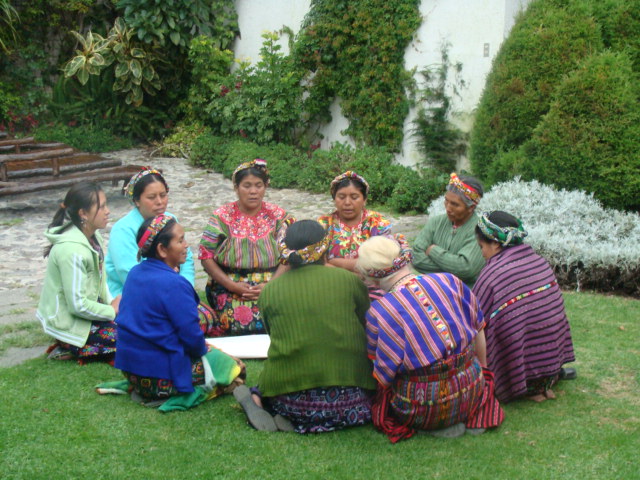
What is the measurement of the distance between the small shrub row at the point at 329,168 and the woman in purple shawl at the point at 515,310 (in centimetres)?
551

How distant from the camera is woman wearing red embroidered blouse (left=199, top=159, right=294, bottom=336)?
5.41m

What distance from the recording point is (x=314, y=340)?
3.72 m

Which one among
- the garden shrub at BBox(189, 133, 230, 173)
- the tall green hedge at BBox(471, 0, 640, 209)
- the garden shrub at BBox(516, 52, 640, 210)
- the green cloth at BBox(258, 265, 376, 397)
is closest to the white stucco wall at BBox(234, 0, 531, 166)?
the tall green hedge at BBox(471, 0, 640, 209)

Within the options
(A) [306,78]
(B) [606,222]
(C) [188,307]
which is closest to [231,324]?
(C) [188,307]

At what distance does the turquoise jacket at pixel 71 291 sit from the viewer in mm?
4676

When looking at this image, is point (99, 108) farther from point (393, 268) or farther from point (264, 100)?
point (393, 268)

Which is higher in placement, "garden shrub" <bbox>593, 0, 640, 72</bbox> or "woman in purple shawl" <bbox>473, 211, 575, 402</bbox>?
"garden shrub" <bbox>593, 0, 640, 72</bbox>

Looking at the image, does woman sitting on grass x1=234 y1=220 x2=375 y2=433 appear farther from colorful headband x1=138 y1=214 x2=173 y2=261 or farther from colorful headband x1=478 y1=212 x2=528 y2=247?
colorful headband x1=478 y1=212 x2=528 y2=247

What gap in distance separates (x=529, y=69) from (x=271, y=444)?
236 inches

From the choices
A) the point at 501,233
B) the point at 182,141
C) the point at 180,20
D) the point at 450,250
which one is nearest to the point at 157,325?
the point at 501,233

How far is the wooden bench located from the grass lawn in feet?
20.3

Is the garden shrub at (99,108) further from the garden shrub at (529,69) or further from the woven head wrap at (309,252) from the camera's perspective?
the woven head wrap at (309,252)

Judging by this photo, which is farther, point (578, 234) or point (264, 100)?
point (264, 100)

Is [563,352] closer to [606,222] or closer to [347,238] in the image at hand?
[347,238]
